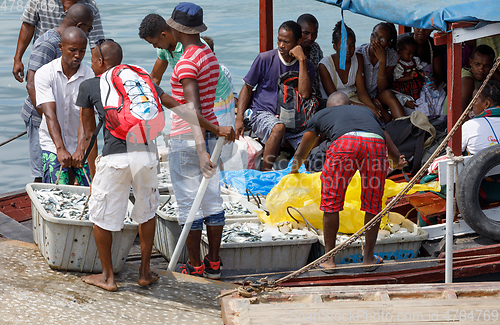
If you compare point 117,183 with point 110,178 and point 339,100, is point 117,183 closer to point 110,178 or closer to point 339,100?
point 110,178

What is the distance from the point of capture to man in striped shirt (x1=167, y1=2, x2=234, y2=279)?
3629 millimetres

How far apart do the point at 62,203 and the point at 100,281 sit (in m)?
0.80

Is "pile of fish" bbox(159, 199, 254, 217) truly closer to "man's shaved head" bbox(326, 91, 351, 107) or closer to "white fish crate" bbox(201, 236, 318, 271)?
"white fish crate" bbox(201, 236, 318, 271)

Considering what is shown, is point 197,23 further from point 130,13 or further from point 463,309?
point 130,13

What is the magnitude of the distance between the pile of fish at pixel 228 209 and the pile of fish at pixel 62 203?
0.64 metres

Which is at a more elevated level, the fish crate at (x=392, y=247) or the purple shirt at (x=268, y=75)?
the purple shirt at (x=268, y=75)

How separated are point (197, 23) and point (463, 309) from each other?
8.03 ft

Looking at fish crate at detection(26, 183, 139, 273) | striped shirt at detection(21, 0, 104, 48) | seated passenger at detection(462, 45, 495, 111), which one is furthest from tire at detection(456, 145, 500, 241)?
striped shirt at detection(21, 0, 104, 48)

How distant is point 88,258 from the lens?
355 cm

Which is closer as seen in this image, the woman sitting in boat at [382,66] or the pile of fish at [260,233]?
the pile of fish at [260,233]

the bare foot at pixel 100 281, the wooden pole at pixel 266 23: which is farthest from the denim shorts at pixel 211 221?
the wooden pole at pixel 266 23

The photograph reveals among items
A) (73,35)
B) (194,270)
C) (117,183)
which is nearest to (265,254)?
(194,270)

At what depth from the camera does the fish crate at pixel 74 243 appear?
3439 millimetres

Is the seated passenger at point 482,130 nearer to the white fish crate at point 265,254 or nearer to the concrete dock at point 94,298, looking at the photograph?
the white fish crate at point 265,254
